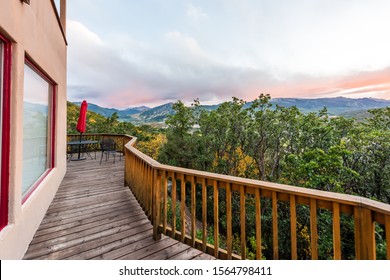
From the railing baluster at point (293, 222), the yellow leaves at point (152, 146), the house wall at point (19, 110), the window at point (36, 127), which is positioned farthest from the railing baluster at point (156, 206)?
the yellow leaves at point (152, 146)

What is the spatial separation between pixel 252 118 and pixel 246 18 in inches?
305

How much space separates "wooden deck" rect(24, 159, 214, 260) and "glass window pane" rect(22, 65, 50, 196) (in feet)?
2.41

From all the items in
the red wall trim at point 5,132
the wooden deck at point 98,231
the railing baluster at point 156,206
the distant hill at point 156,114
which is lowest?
the wooden deck at point 98,231

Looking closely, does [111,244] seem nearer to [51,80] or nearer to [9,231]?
[9,231]

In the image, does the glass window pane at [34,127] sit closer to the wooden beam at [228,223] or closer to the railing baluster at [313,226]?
the wooden beam at [228,223]

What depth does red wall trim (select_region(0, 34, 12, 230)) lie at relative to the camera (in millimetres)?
1800

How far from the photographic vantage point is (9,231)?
1.79 metres

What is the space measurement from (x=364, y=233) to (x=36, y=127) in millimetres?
4479

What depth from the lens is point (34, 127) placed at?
119 inches

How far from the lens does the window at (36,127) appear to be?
259cm

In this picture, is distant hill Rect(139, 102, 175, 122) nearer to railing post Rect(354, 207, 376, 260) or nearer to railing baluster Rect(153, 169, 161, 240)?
railing baluster Rect(153, 169, 161, 240)

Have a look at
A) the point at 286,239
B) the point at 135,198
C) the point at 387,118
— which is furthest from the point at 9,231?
the point at 387,118

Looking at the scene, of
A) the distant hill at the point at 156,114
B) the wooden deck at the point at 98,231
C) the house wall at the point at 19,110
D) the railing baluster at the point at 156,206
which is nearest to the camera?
the house wall at the point at 19,110

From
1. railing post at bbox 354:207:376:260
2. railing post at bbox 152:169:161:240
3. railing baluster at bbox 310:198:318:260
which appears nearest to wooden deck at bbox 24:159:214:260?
railing post at bbox 152:169:161:240
